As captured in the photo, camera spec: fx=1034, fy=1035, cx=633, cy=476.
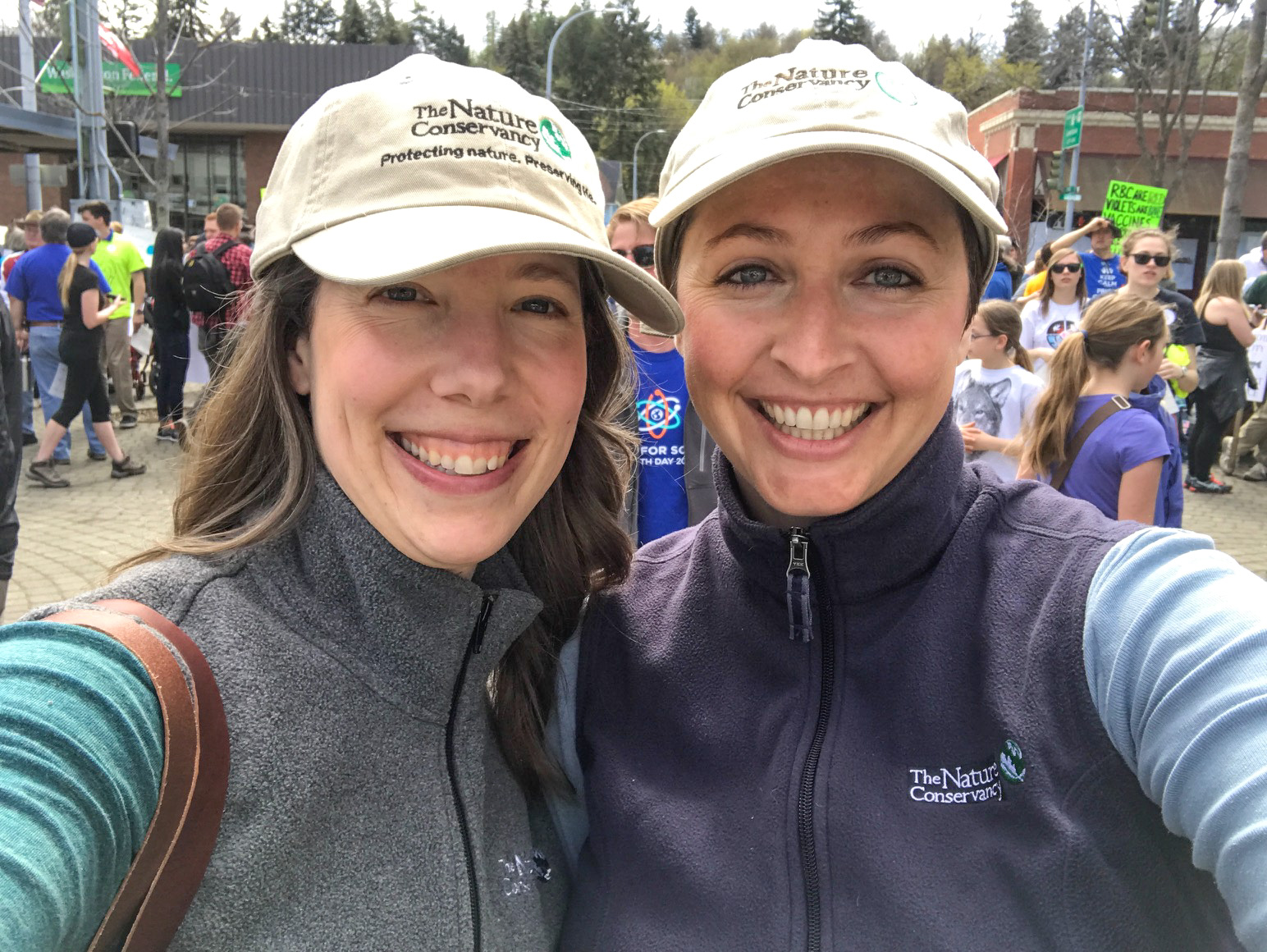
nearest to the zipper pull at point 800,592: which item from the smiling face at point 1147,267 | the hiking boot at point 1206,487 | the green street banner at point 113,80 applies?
the smiling face at point 1147,267

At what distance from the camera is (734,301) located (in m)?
1.68

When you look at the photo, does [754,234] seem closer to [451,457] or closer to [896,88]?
[896,88]

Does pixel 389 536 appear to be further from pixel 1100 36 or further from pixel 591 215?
pixel 1100 36

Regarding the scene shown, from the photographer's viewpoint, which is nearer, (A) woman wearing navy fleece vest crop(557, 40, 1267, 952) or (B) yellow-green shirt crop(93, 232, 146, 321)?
(A) woman wearing navy fleece vest crop(557, 40, 1267, 952)

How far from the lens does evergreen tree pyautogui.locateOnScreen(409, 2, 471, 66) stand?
70.7m

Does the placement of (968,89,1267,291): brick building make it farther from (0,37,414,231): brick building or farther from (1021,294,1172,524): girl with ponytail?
(1021,294,1172,524): girl with ponytail

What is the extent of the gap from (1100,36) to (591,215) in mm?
27061

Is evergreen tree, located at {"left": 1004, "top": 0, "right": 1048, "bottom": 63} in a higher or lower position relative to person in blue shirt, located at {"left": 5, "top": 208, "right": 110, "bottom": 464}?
higher

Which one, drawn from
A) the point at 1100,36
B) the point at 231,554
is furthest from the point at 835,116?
the point at 1100,36

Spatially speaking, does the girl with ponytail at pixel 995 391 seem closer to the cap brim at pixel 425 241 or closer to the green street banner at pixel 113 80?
the cap brim at pixel 425 241

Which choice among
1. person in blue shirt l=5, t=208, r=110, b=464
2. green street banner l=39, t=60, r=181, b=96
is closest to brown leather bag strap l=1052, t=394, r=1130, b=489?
person in blue shirt l=5, t=208, r=110, b=464

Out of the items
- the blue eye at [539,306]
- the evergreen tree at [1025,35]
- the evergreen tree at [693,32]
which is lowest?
the blue eye at [539,306]

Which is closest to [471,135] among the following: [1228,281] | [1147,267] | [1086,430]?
[1086,430]

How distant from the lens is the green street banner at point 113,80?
22.7m
